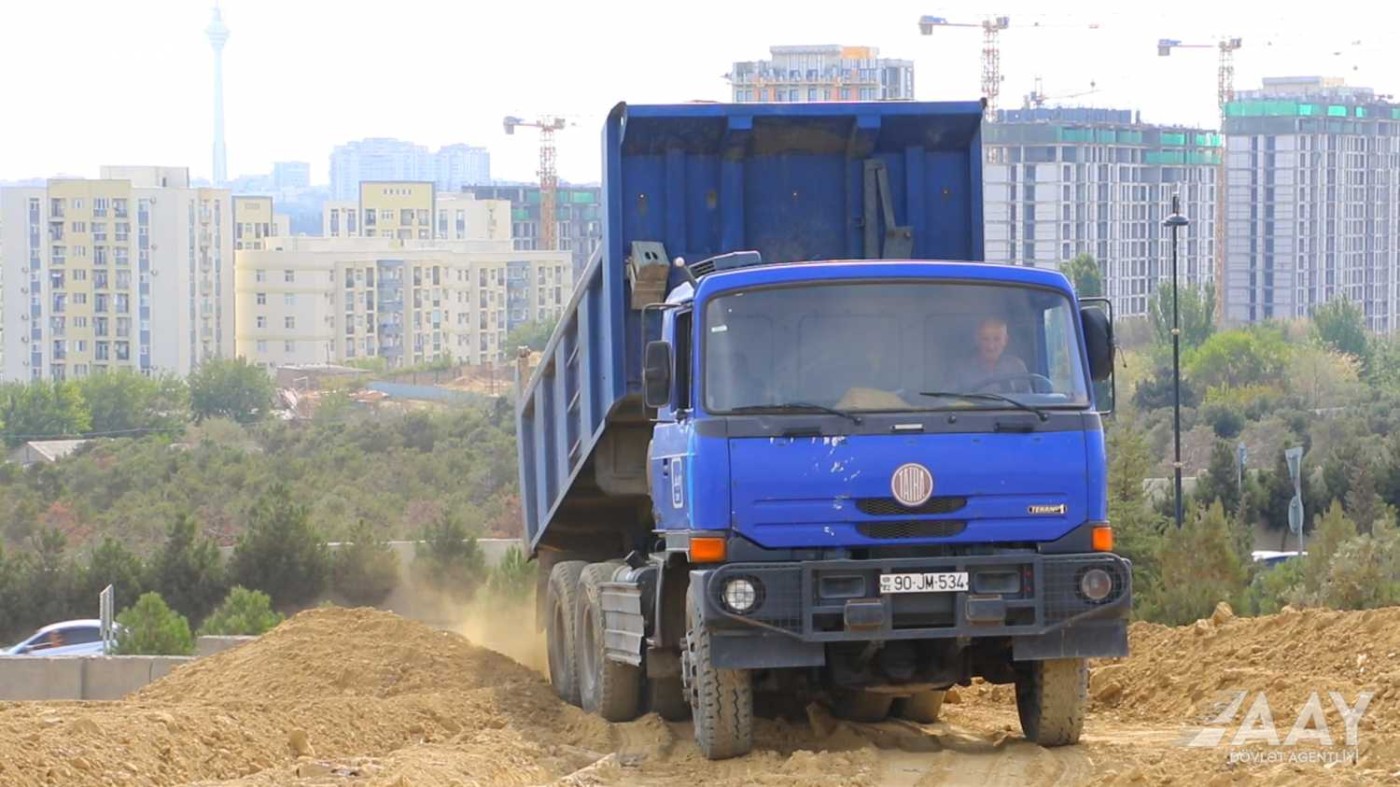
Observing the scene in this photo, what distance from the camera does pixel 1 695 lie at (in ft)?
66.4

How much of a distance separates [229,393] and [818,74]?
A: 178 feet

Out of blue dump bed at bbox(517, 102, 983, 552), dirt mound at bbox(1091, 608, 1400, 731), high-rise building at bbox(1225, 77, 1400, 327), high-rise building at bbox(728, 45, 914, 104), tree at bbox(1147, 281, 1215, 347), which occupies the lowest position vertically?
dirt mound at bbox(1091, 608, 1400, 731)

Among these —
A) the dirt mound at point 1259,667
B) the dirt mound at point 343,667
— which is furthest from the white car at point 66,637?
the dirt mound at point 1259,667

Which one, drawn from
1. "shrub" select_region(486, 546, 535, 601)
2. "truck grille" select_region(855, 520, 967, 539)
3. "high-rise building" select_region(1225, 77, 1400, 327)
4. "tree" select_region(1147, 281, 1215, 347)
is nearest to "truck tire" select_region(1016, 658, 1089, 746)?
"truck grille" select_region(855, 520, 967, 539)

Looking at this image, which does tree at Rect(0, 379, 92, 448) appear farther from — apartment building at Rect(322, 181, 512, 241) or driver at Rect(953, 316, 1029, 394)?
apartment building at Rect(322, 181, 512, 241)

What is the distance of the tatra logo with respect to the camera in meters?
9.80

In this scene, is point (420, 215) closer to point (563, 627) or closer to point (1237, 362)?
point (1237, 362)

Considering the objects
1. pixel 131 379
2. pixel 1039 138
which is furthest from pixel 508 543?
pixel 1039 138

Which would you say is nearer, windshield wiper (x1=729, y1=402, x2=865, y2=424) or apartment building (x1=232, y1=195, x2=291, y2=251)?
windshield wiper (x1=729, y1=402, x2=865, y2=424)

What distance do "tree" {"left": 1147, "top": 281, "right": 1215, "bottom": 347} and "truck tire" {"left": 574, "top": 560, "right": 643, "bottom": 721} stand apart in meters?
75.3

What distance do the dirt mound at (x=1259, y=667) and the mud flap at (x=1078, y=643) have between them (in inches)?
40.7

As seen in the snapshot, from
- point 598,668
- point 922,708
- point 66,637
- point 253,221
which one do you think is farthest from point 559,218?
point 922,708

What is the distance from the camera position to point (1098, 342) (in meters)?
10.3

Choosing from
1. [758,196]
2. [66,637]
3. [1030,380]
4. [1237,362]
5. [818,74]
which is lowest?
[66,637]
